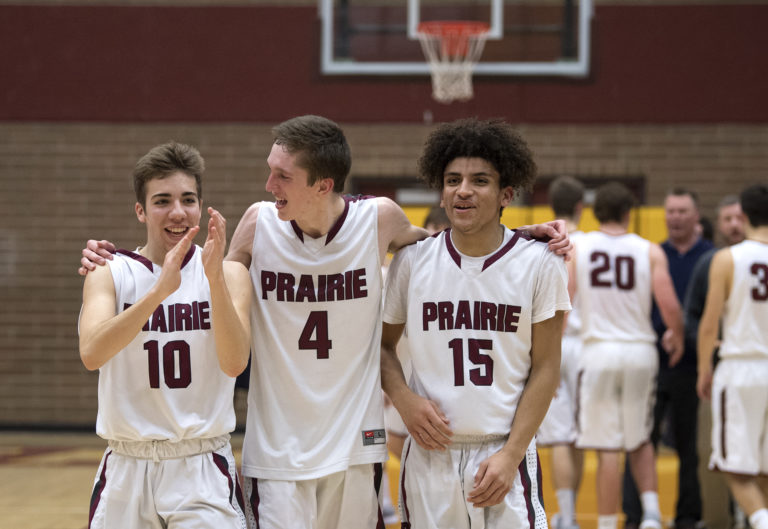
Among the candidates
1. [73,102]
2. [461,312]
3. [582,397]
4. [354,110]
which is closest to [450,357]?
[461,312]

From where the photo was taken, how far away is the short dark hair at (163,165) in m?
3.30

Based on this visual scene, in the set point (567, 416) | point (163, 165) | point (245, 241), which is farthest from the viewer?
point (567, 416)

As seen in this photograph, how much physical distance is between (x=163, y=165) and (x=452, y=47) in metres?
6.21

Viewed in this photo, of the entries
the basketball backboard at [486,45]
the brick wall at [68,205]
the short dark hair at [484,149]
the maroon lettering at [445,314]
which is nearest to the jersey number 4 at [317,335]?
the maroon lettering at [445,314]

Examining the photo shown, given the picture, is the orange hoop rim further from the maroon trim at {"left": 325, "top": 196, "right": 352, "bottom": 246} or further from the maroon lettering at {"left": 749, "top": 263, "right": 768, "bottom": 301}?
the maroon trim at {"left": 325, "top": 196, "right": 352, "bottom": 246}

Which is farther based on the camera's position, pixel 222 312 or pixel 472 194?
pixel 472 194

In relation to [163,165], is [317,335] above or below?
below

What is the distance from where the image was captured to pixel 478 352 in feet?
10.9

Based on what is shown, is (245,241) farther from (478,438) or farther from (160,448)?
(478,438)

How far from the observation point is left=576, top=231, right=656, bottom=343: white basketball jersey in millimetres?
6406

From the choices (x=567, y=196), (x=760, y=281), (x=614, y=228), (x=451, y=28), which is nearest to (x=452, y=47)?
(x=451, y=28)

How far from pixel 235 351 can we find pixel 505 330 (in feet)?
3.01

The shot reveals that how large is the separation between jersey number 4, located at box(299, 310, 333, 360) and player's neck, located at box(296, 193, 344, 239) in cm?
29

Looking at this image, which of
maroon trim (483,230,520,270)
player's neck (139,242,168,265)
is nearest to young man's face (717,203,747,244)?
maroon trim (483,230,520,270)
